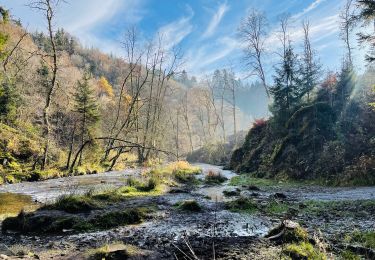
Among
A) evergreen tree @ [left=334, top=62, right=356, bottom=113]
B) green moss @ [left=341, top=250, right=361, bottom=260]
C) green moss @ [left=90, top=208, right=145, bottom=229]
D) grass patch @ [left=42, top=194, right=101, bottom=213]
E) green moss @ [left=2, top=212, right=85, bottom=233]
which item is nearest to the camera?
green moss @ [left=341, top=250, right=361, bottom=260]

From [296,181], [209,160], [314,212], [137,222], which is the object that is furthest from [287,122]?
[209,160]

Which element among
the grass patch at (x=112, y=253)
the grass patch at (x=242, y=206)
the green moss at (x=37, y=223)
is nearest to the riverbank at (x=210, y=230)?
the grass patch at (x=242, y=206)

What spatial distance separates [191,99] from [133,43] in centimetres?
4142

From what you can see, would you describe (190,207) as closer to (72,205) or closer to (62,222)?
(72,205)

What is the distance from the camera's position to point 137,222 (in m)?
10.1

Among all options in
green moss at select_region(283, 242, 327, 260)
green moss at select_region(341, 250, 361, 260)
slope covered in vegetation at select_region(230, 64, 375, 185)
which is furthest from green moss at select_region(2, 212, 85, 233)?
slope covered in vegetation at select_region(230, 64, 375, 185)

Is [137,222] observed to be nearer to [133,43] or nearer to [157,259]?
[157,259]

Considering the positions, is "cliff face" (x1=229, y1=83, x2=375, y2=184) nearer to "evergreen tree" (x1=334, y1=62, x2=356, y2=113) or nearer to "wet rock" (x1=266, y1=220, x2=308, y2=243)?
"evergreen tree" (x1=334, y1=62, x2=356, y2=113)

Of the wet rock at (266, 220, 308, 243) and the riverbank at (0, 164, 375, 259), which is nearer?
the riverbank at (0, 164, 375, 259)

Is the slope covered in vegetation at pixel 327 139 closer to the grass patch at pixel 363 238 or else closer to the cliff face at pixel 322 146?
the cliff face at pixel 322 146

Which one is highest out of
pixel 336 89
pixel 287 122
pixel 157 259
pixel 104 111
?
pixel 104 111

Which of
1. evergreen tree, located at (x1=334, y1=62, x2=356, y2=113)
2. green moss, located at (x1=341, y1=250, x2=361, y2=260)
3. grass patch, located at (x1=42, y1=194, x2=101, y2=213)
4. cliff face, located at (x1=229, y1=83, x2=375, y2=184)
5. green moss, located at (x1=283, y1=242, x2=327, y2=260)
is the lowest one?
green moss, located at (x1=341, y1=250, x2=361, y2=260)

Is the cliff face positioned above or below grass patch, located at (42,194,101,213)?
above

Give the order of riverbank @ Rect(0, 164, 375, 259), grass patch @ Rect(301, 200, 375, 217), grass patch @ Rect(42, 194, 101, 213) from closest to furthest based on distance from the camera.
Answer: riverbank @ Rect(0, 164, 375, 259) < grass patch @ Rect(301, 200, 375, 217) < grass patch @ Rect(42, 194, 101, 213)
